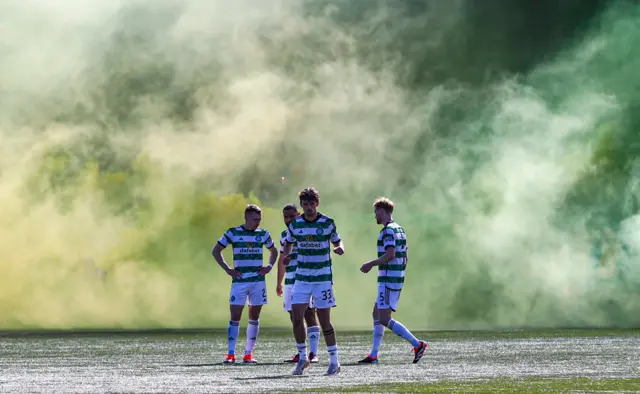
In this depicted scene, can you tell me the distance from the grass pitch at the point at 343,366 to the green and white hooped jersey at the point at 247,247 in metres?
1.74

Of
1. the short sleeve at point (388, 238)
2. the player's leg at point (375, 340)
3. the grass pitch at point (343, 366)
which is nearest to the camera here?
the grass pitch at point (343, 366)

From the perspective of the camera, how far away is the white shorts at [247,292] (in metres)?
24.0

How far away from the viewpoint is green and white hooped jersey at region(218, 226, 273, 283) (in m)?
23.6

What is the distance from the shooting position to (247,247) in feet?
77.9

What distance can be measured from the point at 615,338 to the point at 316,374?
43.0ft

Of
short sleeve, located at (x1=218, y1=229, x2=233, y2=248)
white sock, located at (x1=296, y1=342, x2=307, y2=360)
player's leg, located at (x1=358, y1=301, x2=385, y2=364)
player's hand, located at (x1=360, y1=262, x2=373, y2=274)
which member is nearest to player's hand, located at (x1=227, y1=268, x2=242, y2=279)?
short sleeve, located at (x1=218, y1=229, x2=233, y2=248)

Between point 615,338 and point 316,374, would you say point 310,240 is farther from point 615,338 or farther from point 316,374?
point 615,338

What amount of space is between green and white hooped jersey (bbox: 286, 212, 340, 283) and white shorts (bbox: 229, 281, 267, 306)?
13.2ft

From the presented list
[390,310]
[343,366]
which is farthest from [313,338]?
[390,310]

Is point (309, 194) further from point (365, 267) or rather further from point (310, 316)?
point (310, 316)

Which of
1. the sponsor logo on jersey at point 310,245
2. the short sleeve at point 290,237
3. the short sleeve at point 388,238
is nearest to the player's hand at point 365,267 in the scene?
the sponsor logo on jersey at point 310,245

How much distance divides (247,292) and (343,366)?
327 cm

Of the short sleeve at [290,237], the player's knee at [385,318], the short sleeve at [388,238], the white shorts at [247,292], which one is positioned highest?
the short sleeve at [388,238]

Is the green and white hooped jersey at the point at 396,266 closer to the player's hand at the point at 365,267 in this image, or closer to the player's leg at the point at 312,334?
the player's leg at the point at 312,334
